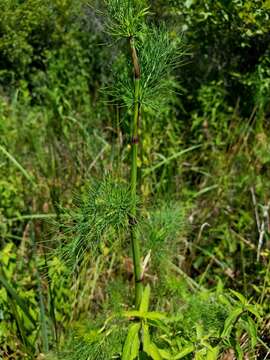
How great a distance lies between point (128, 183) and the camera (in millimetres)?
1974

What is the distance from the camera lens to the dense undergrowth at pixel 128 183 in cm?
170

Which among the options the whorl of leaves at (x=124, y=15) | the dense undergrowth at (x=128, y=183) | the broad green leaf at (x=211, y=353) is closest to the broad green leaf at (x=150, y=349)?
the dense undergrowth at (x=128, y=183)

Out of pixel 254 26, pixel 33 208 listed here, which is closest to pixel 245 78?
pixel 254 26

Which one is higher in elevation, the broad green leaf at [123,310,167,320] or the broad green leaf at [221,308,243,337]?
the broad green leaf at [123,310,167,320]

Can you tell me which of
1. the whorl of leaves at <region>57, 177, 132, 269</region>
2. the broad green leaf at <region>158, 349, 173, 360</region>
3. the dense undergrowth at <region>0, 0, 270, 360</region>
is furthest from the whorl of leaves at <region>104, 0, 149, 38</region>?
the broad green leaf at <region>158, 349, 173, 360</region>

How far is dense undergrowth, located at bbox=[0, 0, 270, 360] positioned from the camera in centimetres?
170

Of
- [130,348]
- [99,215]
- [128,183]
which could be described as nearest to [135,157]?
[99,215]

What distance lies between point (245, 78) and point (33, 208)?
4.89 feet

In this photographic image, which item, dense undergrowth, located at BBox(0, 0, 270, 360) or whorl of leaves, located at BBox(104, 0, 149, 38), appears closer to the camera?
whorl of leaves, located at BBox(104, 0, 149, 38)

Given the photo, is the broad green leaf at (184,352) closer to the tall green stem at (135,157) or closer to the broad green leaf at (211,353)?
the broad green leaf at (211,353)

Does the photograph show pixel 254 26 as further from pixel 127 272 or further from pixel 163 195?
pixel 127 272

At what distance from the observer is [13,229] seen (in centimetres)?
281

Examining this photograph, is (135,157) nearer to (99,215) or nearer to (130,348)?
(99,215)

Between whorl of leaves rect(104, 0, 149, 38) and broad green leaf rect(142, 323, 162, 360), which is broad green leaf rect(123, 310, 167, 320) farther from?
whorl of leaves rect(104, 0, 149, 38)
